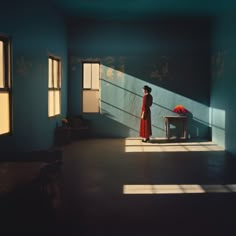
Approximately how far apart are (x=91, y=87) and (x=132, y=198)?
22.3 feet

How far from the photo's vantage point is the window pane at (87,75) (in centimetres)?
1117

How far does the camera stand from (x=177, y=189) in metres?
5.20

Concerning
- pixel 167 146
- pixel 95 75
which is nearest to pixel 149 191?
pixel 167 146

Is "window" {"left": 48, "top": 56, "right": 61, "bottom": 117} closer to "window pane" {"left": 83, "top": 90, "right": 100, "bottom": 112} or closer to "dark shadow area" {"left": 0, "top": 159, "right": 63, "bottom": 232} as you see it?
"window pane" {"left": 83, "top": 90, "right": 100, "bottom": 112}

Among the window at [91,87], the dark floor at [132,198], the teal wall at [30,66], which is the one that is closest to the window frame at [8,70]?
the teal wall at [30,66]

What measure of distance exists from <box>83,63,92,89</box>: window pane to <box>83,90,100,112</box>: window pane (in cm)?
19

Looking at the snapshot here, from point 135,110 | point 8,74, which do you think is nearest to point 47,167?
point 8,74

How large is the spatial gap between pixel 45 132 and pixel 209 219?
4994 mm

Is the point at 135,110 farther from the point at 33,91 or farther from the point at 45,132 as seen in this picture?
the point at 33,91

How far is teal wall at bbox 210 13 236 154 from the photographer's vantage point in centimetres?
855

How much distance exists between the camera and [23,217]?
310cm

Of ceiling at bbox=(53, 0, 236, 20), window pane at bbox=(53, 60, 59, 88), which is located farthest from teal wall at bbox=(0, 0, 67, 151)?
ceiling at bbox=(53, 0, 236, 20)

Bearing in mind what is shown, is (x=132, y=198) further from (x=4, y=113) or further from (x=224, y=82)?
(x=224, y=82)

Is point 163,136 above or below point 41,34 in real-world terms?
below
